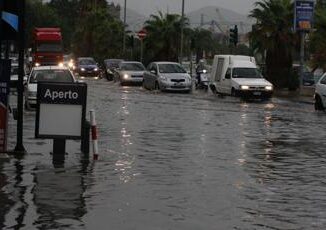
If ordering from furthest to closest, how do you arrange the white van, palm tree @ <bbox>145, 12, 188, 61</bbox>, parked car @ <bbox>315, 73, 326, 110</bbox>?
palm tree @ <bbox>145, 12, 188, 61</bbox> < the white van < parked car @ <bbox>315, 73, 326, 110</bbox>

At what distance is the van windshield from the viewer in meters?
37.3

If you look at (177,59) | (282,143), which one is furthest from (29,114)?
(177,59)

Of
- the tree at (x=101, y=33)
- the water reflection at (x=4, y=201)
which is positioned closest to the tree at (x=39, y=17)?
the tree at (x=101, y=33)

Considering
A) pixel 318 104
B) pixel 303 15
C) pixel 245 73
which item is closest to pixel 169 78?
pixel 245 73

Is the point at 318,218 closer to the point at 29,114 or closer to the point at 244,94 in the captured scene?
the point at 29,114

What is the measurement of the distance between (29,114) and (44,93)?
1113 centimetres

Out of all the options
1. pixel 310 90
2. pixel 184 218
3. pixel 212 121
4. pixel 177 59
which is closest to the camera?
pixel 184 218

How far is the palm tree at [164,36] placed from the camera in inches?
2552

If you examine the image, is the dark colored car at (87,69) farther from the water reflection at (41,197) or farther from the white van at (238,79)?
the water reflection at (41,197)

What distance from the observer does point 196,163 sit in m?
13.8

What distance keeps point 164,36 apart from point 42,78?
38.6 m

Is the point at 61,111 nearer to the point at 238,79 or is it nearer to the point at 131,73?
the point at 238,79

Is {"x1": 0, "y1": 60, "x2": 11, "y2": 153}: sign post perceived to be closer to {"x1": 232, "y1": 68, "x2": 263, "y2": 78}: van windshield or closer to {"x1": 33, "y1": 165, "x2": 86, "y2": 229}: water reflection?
{"x1": 33, "y1": 165, "x2": 86, "y2": 229}: water reflection

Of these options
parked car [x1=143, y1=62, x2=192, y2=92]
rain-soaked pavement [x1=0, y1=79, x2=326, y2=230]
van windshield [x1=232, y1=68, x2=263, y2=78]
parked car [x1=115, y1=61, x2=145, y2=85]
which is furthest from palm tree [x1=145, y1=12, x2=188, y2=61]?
rain-soaked pavement [x1=0, y1=79, x2=326, y2=230]
